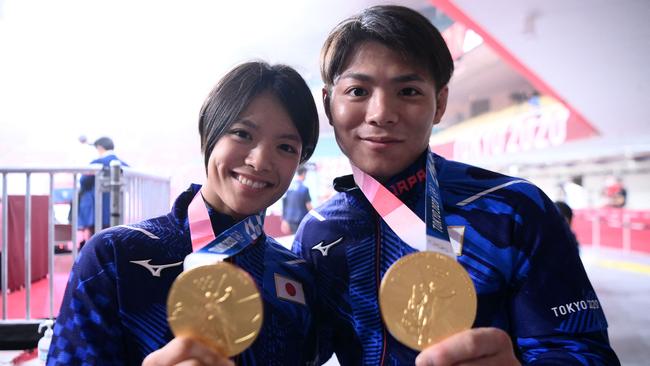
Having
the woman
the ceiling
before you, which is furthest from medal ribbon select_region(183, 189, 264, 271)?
the ceiling

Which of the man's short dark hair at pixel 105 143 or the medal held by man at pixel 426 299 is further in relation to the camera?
the man's short dark hair at pixel 105 143

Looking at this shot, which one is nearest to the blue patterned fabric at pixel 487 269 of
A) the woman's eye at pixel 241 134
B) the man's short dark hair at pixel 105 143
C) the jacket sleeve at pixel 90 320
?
the woman's eye at pixel 241 134

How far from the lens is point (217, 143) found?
1.20 metres

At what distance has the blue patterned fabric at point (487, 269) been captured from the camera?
3.39ft

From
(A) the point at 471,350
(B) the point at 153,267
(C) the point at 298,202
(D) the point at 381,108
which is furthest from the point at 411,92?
(C) the point at 298,202

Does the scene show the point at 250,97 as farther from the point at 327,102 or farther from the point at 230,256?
the point at 230,256

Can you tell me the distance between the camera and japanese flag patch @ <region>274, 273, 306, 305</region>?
117 centimetres

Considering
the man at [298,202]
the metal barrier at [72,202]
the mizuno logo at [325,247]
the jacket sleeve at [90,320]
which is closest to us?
the jacket sleeve at [90,320]

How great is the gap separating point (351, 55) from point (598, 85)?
9199mm

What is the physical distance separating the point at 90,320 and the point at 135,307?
10cm

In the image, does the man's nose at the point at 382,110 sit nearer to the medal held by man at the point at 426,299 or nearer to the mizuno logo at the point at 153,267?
the medal held by man at the point at 426,299

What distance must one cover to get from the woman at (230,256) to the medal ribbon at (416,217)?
24 centimetres

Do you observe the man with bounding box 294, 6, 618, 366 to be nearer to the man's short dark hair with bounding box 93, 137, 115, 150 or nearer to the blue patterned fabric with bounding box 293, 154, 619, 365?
the blue patterned fabric with bounding box 293, 154, 619, 365

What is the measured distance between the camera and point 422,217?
122cm
